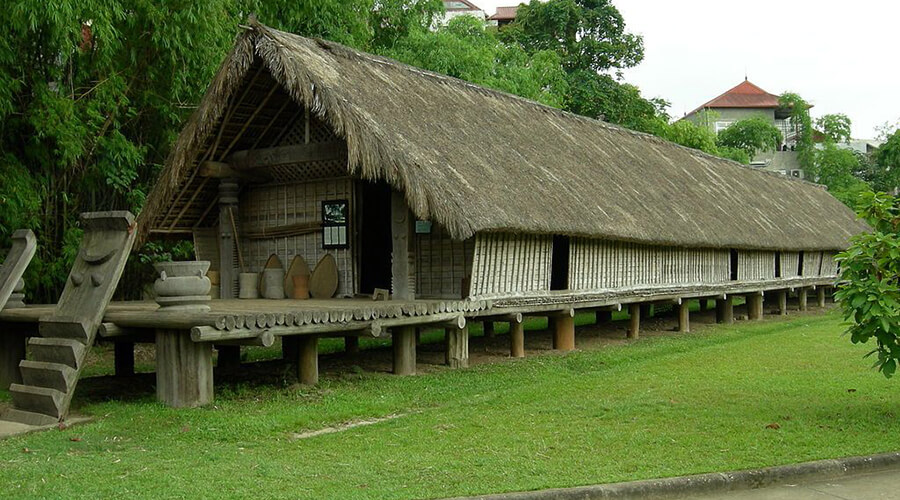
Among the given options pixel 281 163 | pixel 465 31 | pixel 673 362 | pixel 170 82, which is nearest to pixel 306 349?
pixel 281 163

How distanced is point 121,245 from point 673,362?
764 centimetres

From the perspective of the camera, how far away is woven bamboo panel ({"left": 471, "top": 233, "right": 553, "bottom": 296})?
40.0ft

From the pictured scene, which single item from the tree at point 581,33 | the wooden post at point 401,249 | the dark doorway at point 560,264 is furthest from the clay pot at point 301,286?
the tree at point 581,33

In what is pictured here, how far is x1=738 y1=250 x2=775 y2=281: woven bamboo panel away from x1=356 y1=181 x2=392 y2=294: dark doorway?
389 inches

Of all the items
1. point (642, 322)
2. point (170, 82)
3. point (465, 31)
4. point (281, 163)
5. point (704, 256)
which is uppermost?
point (465, 31)

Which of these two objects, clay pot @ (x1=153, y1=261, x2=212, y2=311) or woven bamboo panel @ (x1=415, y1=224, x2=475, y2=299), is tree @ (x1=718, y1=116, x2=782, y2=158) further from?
clay pot @ (x1=153, y1=261, x2=212, y2=311)

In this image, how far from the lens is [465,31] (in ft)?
85.3

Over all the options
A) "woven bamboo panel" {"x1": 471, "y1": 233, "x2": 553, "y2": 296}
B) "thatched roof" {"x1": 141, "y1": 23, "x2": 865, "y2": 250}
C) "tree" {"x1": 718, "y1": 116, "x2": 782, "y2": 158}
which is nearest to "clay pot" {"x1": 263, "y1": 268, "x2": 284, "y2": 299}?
"thatched roof" {"x1": 141, "y1": 23, "x2": 865, "y2": 250}

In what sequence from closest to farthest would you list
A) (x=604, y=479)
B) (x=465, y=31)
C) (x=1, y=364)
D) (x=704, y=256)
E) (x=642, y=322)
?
1. (x=604, y=479)
2. (x=1, y=364)
3. (x=704, y=256)
4. (x=642, y=322)
5. (x=465, y=31)

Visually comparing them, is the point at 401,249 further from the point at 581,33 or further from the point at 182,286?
the point at 581,33

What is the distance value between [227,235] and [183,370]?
524 centimetres

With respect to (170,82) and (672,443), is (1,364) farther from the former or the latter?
(672,443)

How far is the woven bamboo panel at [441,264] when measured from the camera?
40.5 ft

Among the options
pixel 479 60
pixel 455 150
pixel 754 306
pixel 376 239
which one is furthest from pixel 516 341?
pixel 479 60
